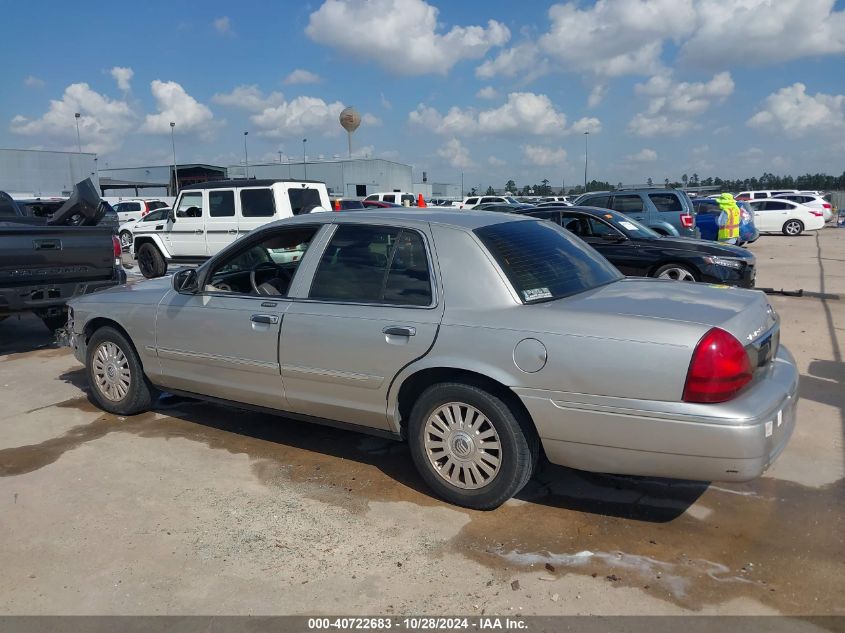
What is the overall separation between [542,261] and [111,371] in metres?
3.63

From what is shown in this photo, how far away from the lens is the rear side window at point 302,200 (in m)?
13.2

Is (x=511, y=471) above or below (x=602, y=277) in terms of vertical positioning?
below

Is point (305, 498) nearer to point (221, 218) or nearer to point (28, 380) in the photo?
point (28, 380)

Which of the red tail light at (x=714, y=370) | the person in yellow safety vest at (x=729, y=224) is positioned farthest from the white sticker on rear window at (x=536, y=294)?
the person in yellow safety vest at (x=729, y=224)

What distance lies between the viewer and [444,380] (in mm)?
3748

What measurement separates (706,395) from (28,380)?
21.1ft

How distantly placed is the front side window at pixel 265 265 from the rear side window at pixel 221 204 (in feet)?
28.4

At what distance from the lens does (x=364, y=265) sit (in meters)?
4.18

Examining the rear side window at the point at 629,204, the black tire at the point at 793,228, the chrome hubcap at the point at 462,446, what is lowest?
the chrome hubcap at the point at 462,446

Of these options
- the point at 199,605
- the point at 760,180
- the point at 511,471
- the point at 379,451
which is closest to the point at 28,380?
the point at 379,451

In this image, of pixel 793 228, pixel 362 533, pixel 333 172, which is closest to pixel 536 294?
pixel 362 533

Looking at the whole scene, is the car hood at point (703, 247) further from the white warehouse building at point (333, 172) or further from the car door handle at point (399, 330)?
the white warehouse building at point (333, 172)

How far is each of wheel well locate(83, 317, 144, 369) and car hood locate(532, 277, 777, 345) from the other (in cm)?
333

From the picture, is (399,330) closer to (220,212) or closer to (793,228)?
(220,212)
